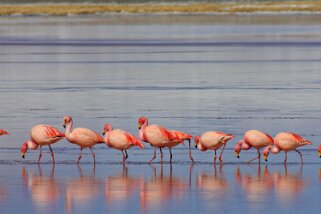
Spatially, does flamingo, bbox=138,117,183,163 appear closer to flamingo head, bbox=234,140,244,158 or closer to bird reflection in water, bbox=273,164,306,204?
flamingo head, bbox=234,140,244,158

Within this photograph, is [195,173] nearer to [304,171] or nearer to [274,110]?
[304,171]

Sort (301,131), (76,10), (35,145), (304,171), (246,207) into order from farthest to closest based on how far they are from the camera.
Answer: (76,10) → (301,131) → (35,145) → (304,171) → (246,207)

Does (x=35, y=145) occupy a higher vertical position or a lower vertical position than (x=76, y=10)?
lower

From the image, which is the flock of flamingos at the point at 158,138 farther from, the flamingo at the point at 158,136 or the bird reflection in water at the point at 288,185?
the bird reflection in water at the point at 288,185

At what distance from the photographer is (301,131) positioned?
51.6 ft

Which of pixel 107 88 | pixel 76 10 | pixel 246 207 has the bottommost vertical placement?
pixel 246 207

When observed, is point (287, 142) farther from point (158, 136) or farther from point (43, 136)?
point (43, 136)

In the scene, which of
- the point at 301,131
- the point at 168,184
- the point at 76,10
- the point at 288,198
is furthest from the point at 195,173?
the point at 76,10

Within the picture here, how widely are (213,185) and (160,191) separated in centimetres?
65

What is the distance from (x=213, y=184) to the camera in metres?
11.5

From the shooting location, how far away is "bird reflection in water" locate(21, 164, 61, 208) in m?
10.6

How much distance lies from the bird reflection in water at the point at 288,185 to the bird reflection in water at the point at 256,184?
87mm

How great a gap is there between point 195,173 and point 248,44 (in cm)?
3064

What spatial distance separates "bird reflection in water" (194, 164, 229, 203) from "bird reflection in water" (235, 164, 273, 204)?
191mm
